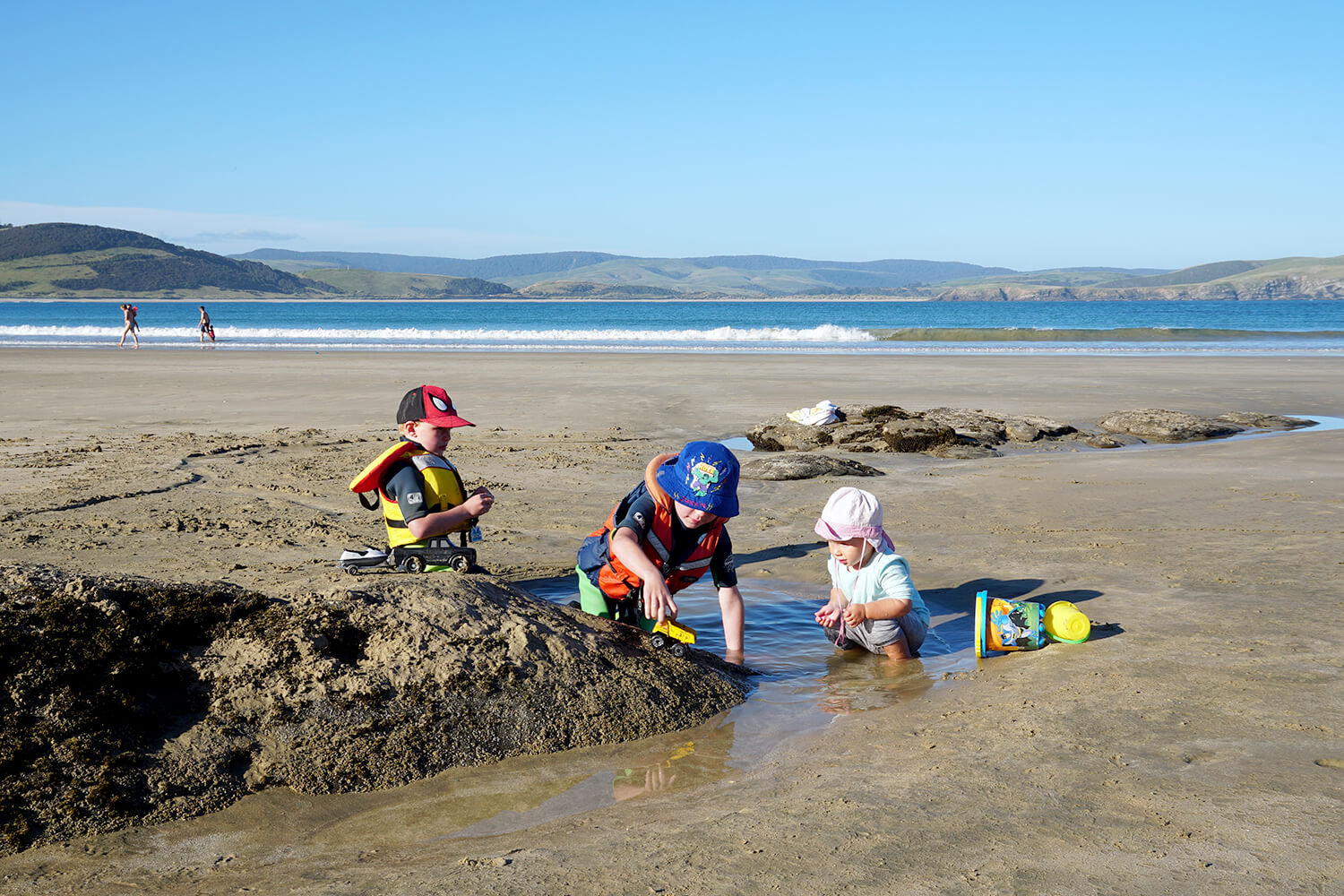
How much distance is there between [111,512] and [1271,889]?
7.88 meters

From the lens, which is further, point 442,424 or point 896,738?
point 442,424

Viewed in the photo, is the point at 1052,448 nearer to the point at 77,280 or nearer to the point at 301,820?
the point at 301,820

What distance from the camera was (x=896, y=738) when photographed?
392cm

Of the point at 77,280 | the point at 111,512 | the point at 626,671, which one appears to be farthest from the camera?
the point at 77,280

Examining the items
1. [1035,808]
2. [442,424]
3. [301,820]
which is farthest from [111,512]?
[1035,808]

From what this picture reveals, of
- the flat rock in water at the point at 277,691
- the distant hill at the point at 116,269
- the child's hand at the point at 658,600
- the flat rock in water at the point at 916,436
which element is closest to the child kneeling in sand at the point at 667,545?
the child's hand at the point at 658,600

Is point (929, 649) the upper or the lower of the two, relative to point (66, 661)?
lower

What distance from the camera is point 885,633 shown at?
511 centimetres

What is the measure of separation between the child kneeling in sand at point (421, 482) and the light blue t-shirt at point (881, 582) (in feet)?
6.39

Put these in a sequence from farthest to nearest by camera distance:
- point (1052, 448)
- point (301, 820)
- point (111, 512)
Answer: point (1052, 448) < point (111, 512) < point (301, 820)

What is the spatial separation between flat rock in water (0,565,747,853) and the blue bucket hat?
0.69 metres

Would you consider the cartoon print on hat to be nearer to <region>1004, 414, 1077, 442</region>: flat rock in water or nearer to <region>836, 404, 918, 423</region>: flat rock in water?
<region>836, 404, 918, 423</region>: flat rock in water

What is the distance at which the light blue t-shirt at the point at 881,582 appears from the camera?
5.04 m

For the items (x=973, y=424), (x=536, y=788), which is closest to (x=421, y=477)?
(x=536, y=788)
